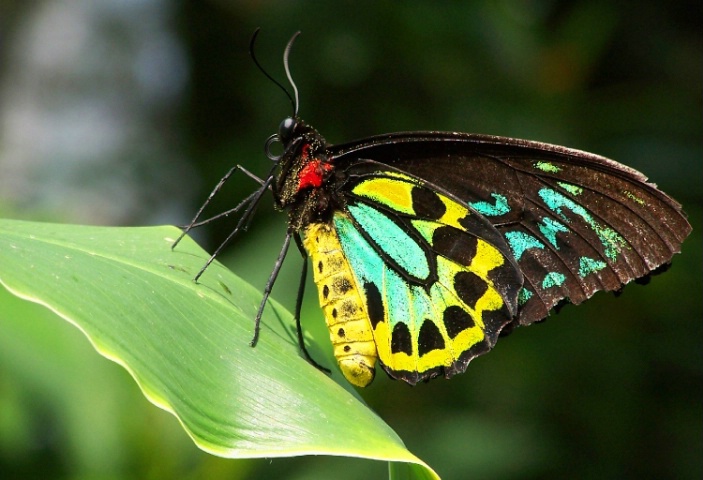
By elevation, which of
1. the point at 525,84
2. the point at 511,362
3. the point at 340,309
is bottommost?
the point at 340,309

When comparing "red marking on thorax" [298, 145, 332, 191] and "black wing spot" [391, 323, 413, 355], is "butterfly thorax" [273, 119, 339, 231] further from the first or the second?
"black wing spot" [391, 323, 413, 355]

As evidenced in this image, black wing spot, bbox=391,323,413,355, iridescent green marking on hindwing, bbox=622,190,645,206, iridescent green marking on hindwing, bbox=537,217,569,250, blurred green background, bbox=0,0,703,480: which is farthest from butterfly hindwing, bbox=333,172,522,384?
blurred green background, bbox=0,0,703,480

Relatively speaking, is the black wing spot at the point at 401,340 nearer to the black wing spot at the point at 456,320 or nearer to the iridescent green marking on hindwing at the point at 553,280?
the black wing spot at the point at 456,320

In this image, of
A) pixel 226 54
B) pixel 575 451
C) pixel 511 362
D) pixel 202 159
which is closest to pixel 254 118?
pixel 202 159

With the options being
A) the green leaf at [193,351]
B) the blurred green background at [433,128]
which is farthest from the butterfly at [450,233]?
the blurred green background at [433,128]

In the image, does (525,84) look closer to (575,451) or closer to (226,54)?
(575,451)

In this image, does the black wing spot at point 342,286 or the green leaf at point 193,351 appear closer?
the green leaf at point 193,351

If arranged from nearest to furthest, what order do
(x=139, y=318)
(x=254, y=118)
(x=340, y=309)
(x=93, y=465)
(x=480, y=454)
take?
(x=139, y=318)
(x=340, y=309)
(x=93, y=465)
(x=480, y=454)
(x=254, y=118)
